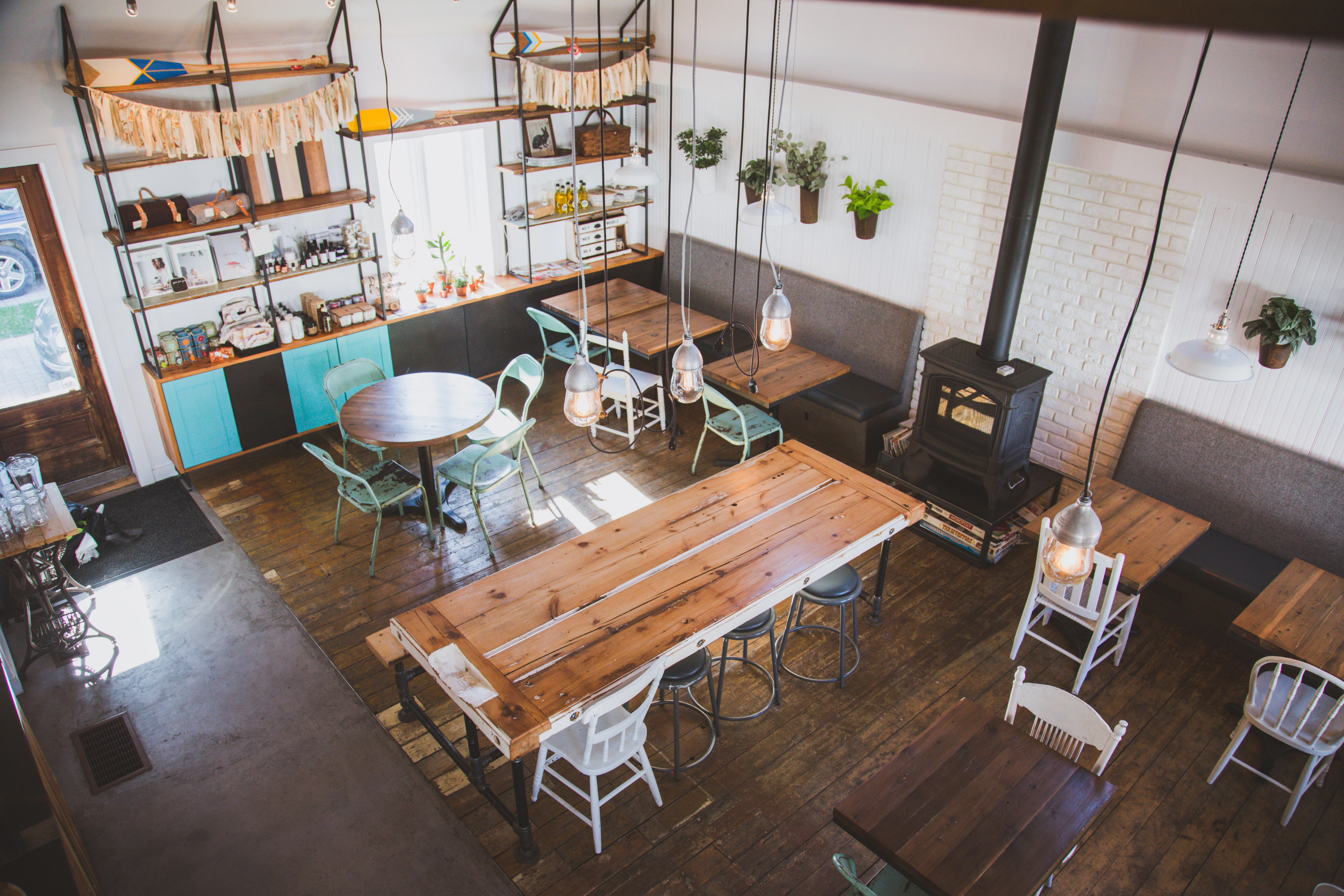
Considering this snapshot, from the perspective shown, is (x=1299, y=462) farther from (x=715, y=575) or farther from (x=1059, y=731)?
(x=715, y=575)

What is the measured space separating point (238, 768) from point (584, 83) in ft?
19.4

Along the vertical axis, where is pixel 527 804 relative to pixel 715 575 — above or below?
below

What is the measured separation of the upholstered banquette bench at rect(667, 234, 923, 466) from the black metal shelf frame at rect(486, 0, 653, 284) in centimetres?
167

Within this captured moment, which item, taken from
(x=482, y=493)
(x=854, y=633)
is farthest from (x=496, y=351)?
(x=854, y=633)

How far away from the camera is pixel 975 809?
11.4ft

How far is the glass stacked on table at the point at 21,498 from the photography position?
15.9 feet

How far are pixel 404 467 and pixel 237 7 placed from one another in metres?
3.31

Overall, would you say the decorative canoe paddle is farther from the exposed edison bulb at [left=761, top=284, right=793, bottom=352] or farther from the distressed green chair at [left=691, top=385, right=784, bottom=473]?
the exposed edison bulb at [left=761, top=284, right=793, bottom=352]

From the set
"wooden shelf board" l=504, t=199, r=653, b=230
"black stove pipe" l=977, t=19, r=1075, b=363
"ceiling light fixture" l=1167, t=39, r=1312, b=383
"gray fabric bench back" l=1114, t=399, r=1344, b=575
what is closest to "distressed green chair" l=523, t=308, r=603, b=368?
"wooden shelf board" l=504, t=199, r=653, b=230

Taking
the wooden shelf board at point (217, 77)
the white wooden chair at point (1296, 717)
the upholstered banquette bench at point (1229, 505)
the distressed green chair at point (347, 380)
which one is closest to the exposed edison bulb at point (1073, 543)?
the white wooden chair at point (1296, 717)

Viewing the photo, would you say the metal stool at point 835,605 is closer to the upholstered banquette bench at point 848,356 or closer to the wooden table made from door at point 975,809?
the wooden table made from door at point 975,809

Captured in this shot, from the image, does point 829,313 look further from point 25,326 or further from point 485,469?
point 25,326

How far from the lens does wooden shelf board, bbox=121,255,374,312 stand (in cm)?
632

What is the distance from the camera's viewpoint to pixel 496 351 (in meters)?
8.30
